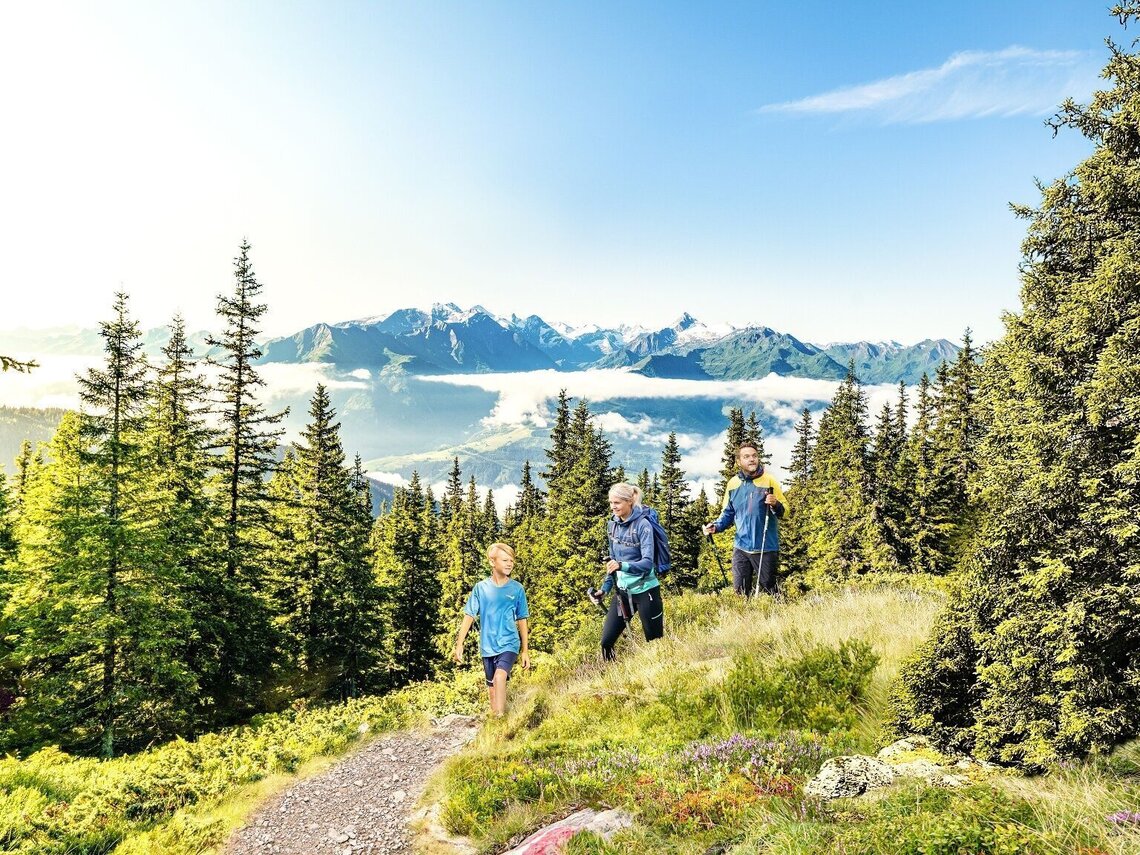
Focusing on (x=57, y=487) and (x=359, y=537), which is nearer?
(x=57, y=487)

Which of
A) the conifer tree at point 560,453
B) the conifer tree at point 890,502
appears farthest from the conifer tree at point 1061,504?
the conifer tree at point 560,453

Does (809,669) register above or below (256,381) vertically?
below

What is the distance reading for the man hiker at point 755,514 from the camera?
9.82 meters

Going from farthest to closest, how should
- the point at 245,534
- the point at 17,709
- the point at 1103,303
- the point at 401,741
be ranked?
the point at 245,534 → the point at 17,709 → the point at 401,741 → the point at 1103,303

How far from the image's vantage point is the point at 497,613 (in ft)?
27.0

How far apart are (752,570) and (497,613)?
5.27 metres

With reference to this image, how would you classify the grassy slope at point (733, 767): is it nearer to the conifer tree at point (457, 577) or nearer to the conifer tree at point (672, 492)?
the conifer tree at point (457, 577)

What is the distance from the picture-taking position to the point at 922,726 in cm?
442

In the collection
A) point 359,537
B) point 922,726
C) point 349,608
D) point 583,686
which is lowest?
point 349,608

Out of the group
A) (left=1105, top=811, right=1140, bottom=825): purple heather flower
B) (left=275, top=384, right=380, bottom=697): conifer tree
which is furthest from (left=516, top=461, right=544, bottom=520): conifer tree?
(left=1105, top=811, right=1140, bottom=825): purple heather flower

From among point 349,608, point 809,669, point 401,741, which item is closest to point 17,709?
point 349,608

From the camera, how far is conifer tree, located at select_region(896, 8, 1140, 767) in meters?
3.64

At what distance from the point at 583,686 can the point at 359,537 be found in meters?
23.7

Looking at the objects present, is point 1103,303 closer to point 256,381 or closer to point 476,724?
point 476,724
